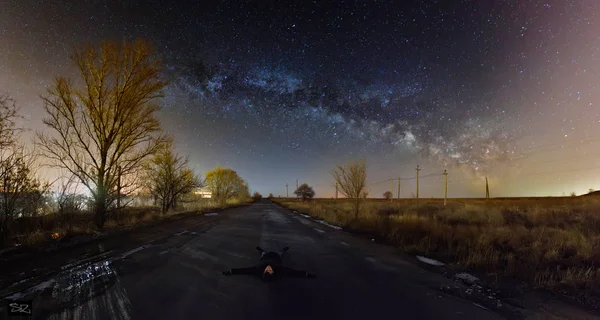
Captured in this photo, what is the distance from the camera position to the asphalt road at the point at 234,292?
398 cm

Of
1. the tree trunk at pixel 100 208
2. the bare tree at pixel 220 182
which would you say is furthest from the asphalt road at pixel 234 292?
the bare tree at pixel 220 182

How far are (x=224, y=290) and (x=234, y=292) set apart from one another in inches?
8.1

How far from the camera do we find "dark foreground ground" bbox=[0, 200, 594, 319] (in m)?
4.01

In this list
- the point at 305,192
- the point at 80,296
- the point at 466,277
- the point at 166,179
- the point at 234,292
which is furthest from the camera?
the point at 305,192

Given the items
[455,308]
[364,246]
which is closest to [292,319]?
[455,308]

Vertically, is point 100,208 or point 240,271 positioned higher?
point 100,208

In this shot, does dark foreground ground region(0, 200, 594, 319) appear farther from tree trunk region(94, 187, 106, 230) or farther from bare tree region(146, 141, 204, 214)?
bare tree region(146, 141, 204, 214)

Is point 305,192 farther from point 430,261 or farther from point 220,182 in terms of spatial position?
point 430,261

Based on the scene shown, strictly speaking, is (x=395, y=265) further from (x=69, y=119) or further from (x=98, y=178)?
(x=69, y=119)

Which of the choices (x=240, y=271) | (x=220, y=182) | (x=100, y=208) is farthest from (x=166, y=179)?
(x=220, y=182)

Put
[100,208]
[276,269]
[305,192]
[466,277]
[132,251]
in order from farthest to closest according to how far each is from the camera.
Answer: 1. [305,192]
2. [100,208]
3. [132,251]
4. [466,277]
5. [276,269]

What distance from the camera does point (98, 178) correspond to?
Answer: 13.7 metres

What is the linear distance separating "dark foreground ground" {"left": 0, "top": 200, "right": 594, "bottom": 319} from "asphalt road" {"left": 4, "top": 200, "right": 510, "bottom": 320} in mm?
13

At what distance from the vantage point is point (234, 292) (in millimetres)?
4812
